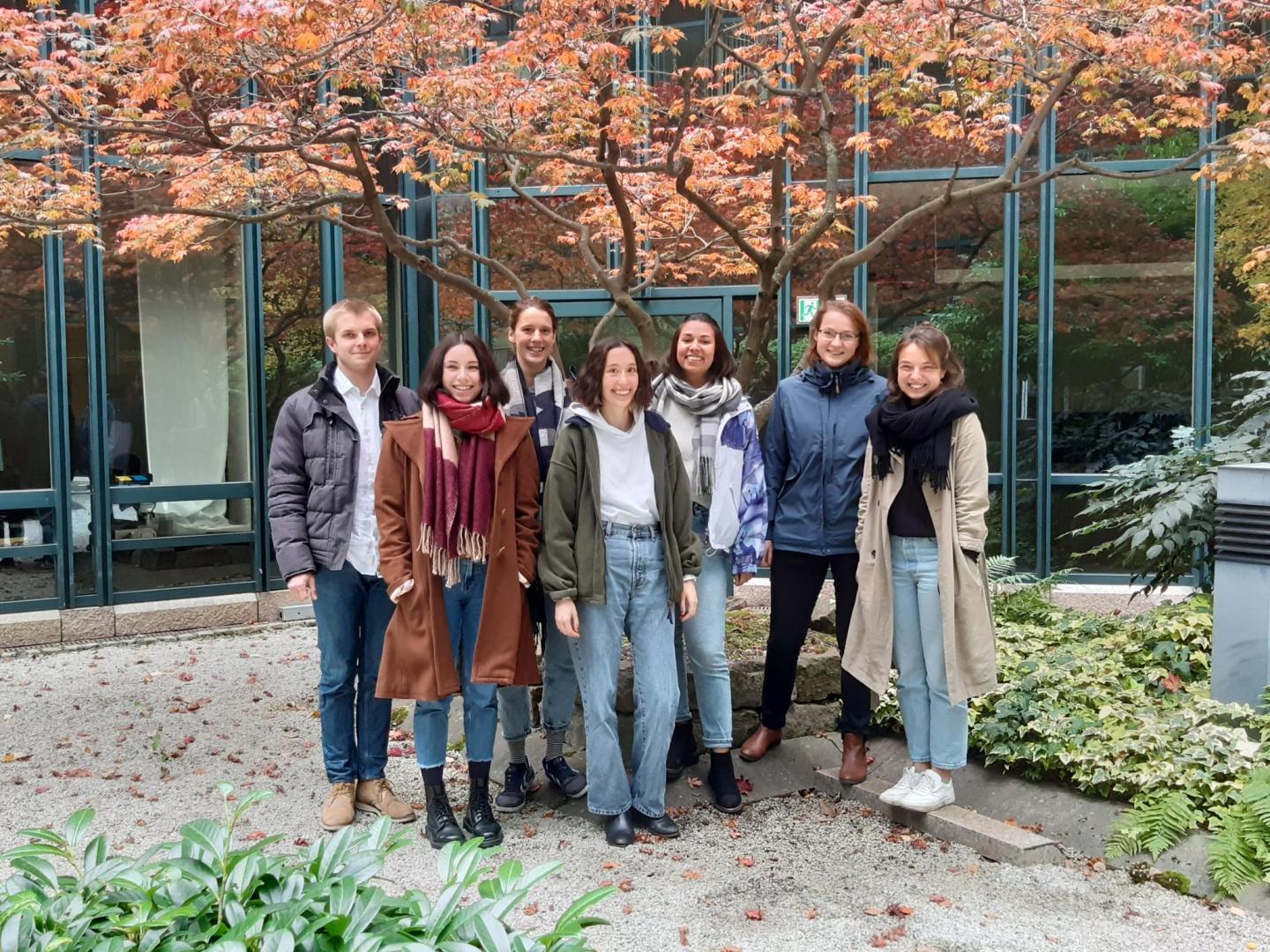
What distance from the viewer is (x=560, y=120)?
6.59 m

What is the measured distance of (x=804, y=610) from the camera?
16.8 ft

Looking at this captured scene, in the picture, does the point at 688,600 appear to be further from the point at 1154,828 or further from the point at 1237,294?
the point at 1237,294

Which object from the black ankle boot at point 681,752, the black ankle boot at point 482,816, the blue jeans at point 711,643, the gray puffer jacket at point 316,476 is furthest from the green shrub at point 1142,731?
the gray puffer jacket at point 316,476

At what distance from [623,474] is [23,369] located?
666cm

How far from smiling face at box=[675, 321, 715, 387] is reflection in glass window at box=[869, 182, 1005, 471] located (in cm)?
562

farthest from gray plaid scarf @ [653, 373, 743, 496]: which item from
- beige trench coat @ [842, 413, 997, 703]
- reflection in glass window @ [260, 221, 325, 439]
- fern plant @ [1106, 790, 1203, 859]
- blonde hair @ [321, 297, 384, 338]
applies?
reflection in glass window @ [260, 221, 325, 439]

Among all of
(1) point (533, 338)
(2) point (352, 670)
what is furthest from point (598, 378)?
(2) point (352, 670)

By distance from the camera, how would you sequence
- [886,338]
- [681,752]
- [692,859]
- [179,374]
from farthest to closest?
[886,338] < [179,374] < [681,752] < [692,859]

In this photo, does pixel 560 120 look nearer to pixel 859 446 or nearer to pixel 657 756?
pixel 859 446

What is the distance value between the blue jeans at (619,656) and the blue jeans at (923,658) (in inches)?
37.1

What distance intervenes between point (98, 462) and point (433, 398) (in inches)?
238

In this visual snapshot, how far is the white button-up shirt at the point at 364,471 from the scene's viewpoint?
Answer: 480 centimetres

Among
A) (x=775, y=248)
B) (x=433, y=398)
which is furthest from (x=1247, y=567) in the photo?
(x=433, y=398)

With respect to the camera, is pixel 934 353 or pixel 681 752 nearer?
pixel 934 353
